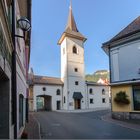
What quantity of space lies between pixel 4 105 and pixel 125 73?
14404mm

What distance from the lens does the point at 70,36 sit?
45.6 m

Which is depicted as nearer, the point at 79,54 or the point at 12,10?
the point at 12,10

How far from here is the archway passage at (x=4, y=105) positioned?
523cm

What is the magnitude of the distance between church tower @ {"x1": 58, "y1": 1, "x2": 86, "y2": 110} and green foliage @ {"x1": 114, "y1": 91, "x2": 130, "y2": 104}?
2426 cm

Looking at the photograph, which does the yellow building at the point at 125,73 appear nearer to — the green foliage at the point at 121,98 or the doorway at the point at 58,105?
the green foliage at the point at 121,98

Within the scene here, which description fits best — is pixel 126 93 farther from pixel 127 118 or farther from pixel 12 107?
pixel 12 107

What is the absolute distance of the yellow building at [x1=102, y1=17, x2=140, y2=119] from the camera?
56.0 feet

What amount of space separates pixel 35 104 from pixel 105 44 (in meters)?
25.6

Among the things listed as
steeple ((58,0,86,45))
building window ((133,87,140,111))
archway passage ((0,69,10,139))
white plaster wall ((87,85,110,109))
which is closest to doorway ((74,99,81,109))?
white plaster wall ((87,85,110,109))

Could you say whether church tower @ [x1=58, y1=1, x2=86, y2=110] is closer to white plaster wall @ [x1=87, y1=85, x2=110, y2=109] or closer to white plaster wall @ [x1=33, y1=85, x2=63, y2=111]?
white plaster wall @ [x1=33, y1=85, x2=63, y2=111]

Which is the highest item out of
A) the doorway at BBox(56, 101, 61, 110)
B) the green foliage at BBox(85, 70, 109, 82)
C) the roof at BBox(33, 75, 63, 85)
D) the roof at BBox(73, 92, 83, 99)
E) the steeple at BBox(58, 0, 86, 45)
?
the steeple at BBox(58, 0, 86, 45)

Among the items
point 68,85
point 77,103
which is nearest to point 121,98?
→ point 68,85

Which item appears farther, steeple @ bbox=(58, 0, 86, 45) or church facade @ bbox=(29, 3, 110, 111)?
steeple @ bbox=(58, 0, 86, 45)

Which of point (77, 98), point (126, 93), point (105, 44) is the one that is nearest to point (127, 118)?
point (126, 93)
